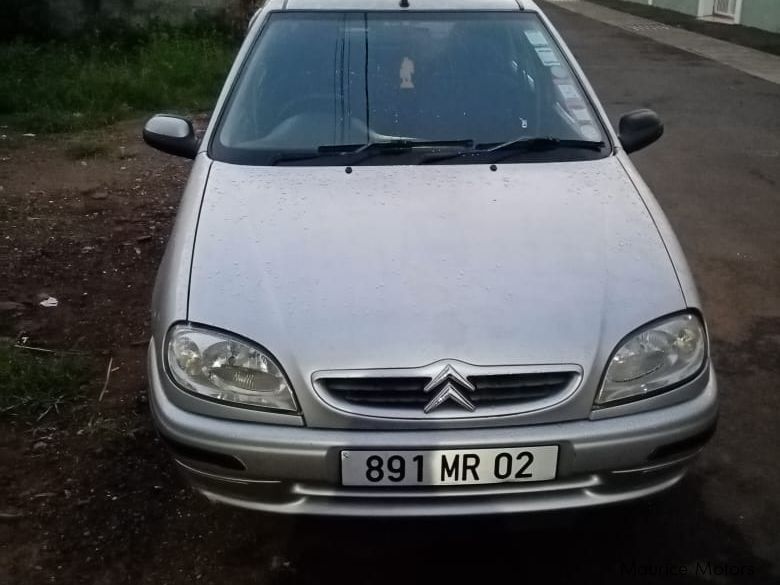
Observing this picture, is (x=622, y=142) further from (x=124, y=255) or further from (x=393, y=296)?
(x=124, y=255)

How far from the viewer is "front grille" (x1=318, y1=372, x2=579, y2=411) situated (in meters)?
2.29

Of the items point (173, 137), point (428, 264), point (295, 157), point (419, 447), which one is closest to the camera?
point (419, 447)

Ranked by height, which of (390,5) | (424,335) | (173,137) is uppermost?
(390,5)

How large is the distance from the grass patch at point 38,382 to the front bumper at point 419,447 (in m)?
1.39

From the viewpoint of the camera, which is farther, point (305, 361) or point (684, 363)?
point (684, 363)

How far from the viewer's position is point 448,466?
228 centimetres

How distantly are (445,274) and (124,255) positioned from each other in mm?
3136

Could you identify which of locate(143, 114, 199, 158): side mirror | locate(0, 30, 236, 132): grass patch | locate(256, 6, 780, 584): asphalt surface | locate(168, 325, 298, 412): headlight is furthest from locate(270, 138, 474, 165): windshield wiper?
locate(0, 30, 236, 132): grass patch

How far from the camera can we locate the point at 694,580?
8.76ft

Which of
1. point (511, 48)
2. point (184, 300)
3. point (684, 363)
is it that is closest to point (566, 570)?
point (684, 363)

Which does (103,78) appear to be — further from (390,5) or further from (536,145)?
A: (536,145)

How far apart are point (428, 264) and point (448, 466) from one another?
2.04ft

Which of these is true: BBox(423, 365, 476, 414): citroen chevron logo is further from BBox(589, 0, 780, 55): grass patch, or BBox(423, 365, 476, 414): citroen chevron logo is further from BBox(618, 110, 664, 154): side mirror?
BBox(589, 0, 780, 55): grass patch

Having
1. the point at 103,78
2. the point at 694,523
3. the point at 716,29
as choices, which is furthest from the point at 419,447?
the point at 716,29
